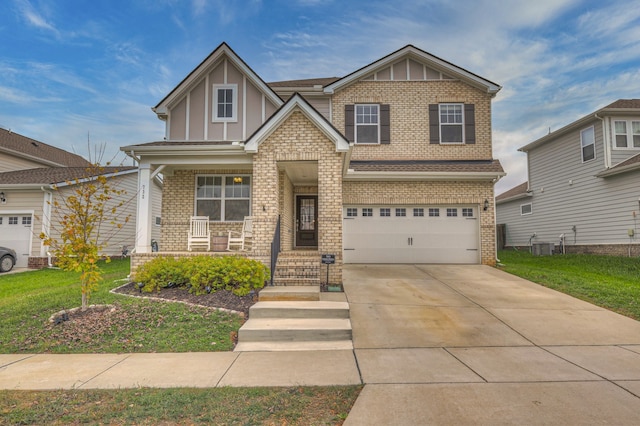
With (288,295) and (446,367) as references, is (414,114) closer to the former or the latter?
(288,295)

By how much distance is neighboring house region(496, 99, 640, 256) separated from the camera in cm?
1366

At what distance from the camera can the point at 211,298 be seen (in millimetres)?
7113

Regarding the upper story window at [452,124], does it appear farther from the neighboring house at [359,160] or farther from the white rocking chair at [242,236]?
the white rocking chair at [242,236]

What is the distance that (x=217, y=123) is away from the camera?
11.7 m

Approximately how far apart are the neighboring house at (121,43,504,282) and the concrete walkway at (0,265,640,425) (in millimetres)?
4035

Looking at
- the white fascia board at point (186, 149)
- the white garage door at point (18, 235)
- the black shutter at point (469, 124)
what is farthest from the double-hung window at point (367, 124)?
the white garage door at point (18, 235)

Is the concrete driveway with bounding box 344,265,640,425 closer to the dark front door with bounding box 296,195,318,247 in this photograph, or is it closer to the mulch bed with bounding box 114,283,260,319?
the mulch bed with bounding box 114,283,260,319

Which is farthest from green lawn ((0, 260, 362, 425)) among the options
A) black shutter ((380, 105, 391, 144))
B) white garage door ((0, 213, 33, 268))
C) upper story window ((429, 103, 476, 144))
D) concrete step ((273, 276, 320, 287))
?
upper story window ((429, 103, 476, 144))

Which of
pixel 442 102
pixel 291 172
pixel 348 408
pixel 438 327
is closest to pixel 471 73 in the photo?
pixel 442 102

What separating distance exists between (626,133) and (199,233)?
1675 cm

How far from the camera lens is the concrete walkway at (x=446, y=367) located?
327 cm

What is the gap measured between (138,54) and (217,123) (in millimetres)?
8783

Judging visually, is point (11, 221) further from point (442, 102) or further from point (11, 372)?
point (442, 102)

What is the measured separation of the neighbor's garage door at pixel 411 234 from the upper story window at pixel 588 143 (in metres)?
6.88
